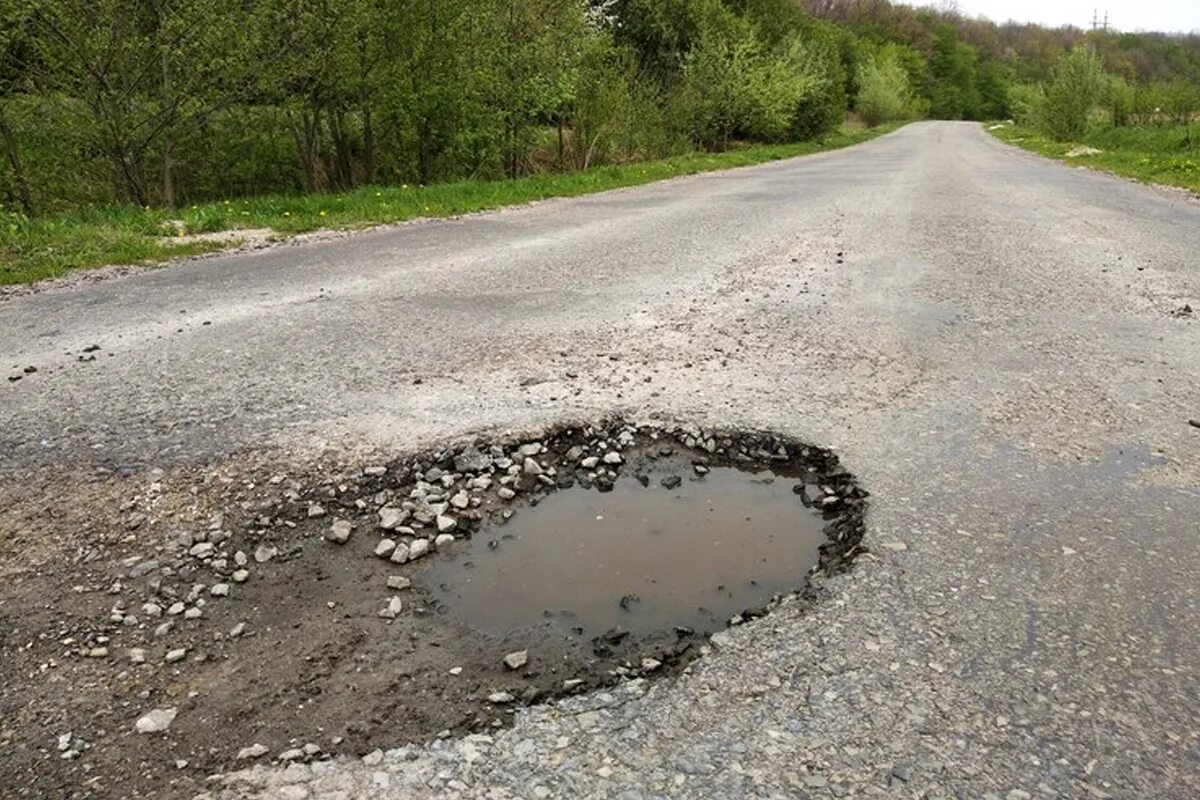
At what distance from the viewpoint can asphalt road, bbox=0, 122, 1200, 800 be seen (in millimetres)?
1989

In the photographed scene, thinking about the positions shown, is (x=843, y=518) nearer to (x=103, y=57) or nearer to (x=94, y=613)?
(x=94, y=613)

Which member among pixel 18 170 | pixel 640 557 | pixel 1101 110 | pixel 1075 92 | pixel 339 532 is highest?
pixel 1075 92

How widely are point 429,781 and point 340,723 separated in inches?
13.8

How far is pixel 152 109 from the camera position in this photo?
12.6 meters

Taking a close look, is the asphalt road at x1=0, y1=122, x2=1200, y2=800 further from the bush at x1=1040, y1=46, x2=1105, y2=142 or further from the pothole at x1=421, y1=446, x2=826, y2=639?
the bush at x1=1040, y1=46, x2=1105, y2=142

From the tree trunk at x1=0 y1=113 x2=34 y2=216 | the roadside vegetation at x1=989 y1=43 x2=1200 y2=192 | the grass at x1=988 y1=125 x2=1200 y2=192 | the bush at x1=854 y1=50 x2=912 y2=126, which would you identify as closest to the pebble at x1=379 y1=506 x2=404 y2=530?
the tree trunk at x1=0 y1=113 x2=34 y2=216

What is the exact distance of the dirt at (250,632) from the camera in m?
2.08

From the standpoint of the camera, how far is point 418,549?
297 cm

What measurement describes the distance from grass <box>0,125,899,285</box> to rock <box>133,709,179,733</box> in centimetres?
653

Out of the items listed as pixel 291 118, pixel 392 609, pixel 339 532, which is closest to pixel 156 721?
pixel 392 609

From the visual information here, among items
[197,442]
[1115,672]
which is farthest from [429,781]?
[197,442]

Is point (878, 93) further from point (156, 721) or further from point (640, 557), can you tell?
point (156, 721)

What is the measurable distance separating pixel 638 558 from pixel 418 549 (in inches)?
32.2

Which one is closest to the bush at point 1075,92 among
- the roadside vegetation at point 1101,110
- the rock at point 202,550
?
the roadside vegetation at point 1101,110
